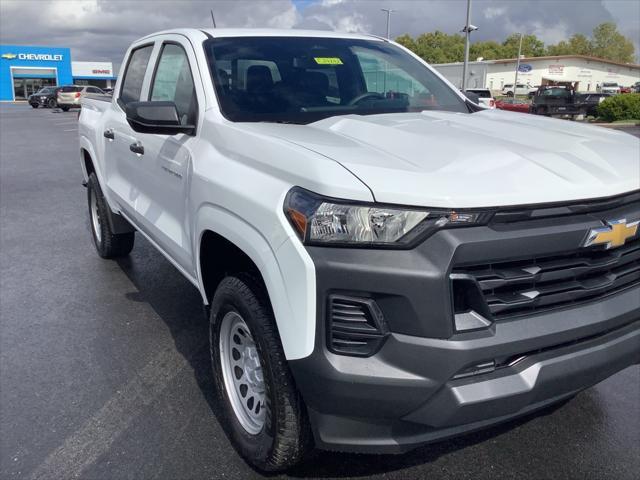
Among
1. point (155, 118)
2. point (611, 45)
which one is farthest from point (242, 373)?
point (611, 45)

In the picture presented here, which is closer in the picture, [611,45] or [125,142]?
[125,142]

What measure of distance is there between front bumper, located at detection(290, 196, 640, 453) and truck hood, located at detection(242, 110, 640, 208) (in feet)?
0.41

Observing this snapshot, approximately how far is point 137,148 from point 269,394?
7.17 ft

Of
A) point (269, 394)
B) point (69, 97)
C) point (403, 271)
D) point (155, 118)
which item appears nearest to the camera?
point (403, 271)

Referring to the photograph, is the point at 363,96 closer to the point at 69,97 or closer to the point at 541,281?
the point at 541,281

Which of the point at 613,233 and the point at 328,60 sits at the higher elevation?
the point at 328,60

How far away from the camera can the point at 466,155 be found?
7.61ft

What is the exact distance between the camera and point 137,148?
155 inches

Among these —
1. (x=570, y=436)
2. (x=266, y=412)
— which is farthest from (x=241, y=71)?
(x=570, y=436)

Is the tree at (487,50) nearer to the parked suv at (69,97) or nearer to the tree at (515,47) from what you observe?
the tree at (515,47)

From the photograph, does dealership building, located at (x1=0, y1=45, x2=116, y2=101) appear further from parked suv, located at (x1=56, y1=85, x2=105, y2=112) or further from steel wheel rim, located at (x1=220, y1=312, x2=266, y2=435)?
steel wheel rim, located at (x1=220, y1=312, x2=266, y2=435)

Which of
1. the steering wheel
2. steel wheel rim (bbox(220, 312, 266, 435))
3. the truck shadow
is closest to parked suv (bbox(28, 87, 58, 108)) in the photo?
the truck shadow

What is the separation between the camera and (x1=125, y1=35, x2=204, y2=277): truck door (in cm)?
322

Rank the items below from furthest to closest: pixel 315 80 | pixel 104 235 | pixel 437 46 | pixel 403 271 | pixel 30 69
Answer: pixel 437 46 < pixel 30 69 < pixel 104 235 < pixel 315 80 < pixel 403 271
